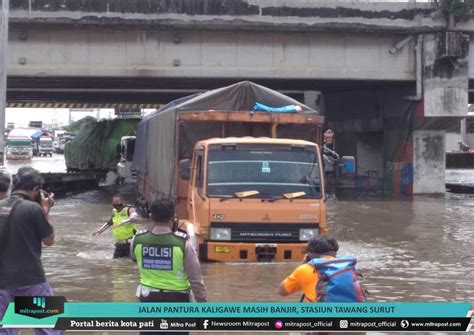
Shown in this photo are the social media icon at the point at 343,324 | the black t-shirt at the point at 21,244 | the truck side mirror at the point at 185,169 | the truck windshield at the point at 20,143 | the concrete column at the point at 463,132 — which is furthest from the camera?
the concrete column at the point at 463,132

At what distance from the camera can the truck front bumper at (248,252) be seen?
38.3ft

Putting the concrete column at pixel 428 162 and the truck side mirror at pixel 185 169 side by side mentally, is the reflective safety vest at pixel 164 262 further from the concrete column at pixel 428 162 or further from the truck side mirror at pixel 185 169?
the concrete column at pixel 428 162

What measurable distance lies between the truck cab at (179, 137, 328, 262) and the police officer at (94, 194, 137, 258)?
94 cm

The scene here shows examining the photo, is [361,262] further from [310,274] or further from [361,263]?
[310,274]

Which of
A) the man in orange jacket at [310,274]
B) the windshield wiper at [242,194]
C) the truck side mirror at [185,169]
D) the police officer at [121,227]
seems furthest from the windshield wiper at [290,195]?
the man in orange jacket at [310,274]

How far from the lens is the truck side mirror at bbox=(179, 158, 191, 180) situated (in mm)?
12344

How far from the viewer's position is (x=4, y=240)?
5.78 m

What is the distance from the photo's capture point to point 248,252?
11695 mm

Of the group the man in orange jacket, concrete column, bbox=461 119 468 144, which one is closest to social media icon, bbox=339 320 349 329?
the man in orange jacket

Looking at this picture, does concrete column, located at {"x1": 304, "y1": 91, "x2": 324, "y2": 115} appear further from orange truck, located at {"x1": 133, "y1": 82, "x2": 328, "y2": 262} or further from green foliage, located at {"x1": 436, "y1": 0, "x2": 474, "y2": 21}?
orange truck, located at {"x1": 133, "y1": 82, "x2": 328, "y2": 262}

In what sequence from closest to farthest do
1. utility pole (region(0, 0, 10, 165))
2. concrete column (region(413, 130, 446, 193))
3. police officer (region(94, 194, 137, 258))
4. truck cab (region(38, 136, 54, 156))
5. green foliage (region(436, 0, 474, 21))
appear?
utility pole (region(0, 0, 10, 165)) < police officer (region(94, 194, 137, 258)) < green foliage (region(436, 0, 474, 21)) < concrete column (region(413, 130, 446, 193)) < truck cab (region(38, 136, 54, 156))

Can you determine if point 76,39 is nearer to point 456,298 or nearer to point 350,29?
point 350,29

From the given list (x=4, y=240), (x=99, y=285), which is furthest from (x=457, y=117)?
(x=4, y=240)

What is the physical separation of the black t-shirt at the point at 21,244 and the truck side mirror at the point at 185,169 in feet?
21.6
